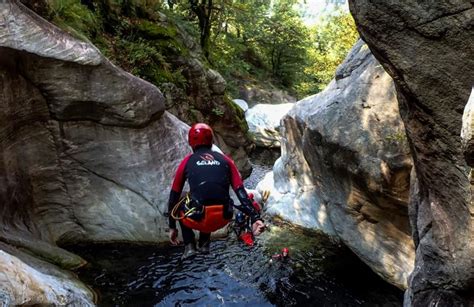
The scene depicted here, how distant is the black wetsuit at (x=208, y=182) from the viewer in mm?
6957

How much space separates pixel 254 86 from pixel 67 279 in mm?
29496

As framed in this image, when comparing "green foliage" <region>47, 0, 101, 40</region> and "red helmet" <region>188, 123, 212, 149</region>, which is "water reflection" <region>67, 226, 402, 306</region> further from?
"green foliage" <region>47, 0, 101, 40</region>

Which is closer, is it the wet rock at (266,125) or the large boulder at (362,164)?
the large boulder at (362,164)

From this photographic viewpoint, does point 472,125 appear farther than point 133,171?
No

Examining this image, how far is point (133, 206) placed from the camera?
9.94m

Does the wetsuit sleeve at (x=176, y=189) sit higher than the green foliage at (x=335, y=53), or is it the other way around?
the green foliage at (x=335, y=53)

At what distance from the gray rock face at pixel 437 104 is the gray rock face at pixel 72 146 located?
19.6 feet

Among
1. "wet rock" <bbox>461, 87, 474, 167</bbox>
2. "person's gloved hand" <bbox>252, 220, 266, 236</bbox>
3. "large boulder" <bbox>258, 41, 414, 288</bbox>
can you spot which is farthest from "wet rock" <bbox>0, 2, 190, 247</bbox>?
"wet rock" <bbox>461, 87, 474, 167</bbox>

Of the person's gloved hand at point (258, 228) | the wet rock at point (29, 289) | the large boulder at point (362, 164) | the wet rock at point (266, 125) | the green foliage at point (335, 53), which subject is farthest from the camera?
the wet rock at point (266, 125)

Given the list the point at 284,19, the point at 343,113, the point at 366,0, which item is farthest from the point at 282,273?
the point at 284,19

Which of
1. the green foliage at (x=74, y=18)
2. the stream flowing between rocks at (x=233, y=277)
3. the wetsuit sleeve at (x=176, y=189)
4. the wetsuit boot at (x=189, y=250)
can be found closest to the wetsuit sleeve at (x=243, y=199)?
the wetsuit sleeve at (x=176, y=189)

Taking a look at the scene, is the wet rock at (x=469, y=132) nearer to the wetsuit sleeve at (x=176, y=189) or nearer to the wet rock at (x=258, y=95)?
the wetsuit sleeve at (x=176, y=189)

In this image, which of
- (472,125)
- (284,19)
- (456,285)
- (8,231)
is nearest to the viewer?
(472,125)

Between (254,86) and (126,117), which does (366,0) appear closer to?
(126,117)
